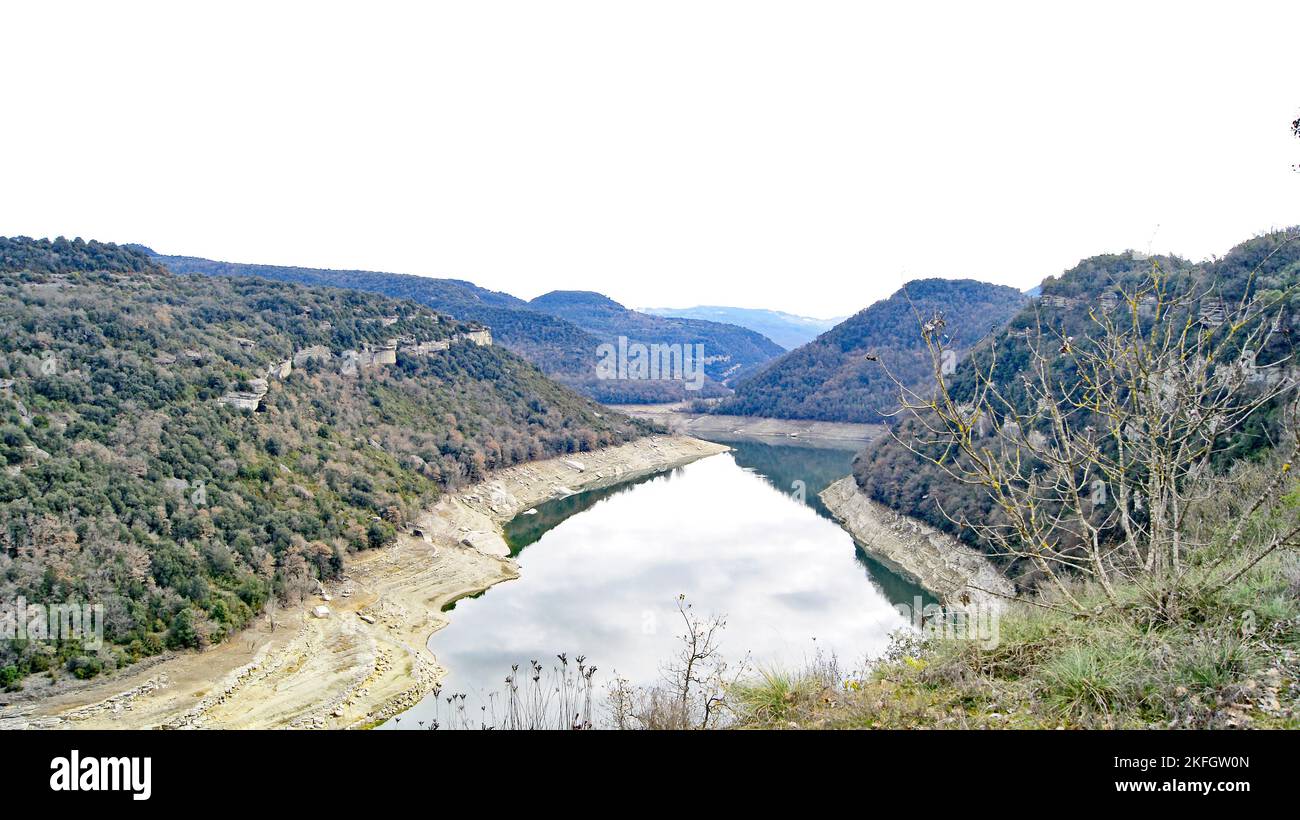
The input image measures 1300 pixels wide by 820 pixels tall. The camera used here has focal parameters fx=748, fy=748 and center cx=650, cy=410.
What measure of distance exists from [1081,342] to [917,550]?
30.1 ft

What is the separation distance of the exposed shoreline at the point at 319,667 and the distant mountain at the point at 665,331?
229 feet

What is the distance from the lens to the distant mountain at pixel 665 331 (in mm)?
99562

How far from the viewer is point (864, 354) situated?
201 ft

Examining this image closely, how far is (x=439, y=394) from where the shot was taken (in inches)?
1522

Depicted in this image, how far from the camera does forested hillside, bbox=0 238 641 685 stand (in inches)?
601

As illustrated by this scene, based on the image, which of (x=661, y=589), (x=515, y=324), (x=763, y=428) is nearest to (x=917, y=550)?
(x=661, y=589)

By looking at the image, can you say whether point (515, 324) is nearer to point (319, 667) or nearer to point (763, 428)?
point (763, 428)

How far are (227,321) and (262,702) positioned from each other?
2174 centimetres

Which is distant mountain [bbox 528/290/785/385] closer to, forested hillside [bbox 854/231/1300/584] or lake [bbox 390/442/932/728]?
lake [bbox 390/442/932/728]

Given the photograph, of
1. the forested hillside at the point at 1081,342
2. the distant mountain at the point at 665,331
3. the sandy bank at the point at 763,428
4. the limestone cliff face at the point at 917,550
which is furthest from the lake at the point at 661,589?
the distant mountain at the point at 665,331

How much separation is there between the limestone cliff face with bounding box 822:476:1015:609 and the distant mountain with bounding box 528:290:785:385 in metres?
63.2

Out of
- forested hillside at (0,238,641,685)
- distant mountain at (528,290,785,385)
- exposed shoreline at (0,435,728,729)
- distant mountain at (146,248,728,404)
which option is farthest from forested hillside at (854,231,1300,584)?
distant mountain at (528,290,785,385)
